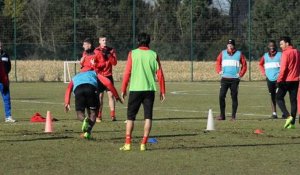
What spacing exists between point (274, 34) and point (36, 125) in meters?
33.7

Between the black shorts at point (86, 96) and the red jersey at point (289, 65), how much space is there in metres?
5.45

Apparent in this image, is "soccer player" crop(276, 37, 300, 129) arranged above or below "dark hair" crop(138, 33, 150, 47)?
below

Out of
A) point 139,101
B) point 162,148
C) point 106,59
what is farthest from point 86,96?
point 106,59

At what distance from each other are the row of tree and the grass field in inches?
1032

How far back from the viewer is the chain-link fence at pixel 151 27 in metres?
49.8

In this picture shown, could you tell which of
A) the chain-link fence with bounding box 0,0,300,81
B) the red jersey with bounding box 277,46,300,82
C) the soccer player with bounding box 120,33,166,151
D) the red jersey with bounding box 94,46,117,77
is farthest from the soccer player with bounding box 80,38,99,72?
the chain-link fence with bounding box 0,0,300,81

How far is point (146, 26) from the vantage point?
5231cm

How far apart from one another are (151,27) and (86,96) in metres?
37.7

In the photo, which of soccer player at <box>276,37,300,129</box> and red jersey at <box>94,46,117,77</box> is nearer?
soccer player at <box>276,37,300,129</box>

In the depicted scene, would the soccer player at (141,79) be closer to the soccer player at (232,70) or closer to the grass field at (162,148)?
the grass field at (162,148)

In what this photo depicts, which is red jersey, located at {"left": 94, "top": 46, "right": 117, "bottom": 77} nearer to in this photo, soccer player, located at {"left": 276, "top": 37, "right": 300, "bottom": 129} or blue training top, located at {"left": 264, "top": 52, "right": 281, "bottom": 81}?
soccer player, located at {"left": 276, "top": 37, "right": 300, "bottom": 129}

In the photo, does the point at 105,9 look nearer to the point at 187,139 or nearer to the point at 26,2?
the point at 26,2

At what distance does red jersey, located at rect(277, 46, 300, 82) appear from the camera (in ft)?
64.1

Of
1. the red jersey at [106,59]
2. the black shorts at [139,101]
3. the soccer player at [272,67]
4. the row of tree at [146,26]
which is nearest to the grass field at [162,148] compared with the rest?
the black shorts at [139,101]
